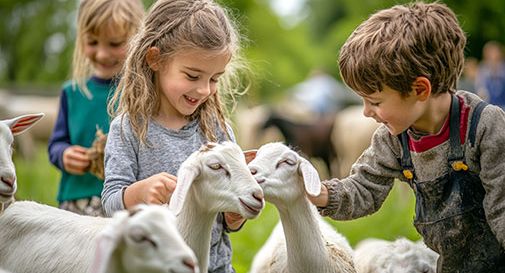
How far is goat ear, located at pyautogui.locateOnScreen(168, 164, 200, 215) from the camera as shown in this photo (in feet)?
11.6

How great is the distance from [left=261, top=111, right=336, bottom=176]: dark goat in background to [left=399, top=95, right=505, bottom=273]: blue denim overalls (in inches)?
399

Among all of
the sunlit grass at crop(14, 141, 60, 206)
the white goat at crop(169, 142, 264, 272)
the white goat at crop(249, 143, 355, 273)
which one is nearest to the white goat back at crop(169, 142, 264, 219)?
the white goat at crop(169, 142, 264, 272)

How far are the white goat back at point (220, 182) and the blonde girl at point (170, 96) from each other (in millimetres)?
506

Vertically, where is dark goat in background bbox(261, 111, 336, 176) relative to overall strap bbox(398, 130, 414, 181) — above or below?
below

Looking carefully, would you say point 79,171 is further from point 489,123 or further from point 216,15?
point 489,123

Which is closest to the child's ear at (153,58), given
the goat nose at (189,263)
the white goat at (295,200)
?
the white goat at (295,200)

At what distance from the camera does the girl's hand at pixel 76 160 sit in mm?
5359

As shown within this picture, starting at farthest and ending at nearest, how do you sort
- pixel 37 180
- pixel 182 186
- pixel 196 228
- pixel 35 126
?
pixel 35 126 < pixel 37 180 < pixel 196 228 < pixel 182 186

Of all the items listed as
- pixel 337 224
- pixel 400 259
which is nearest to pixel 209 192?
pixel 400 259

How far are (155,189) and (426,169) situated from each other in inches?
48.6

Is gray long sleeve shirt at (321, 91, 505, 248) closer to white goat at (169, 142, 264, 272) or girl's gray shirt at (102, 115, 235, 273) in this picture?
girl's gray shirt at (102, 115, 235, 273)

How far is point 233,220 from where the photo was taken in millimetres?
4320

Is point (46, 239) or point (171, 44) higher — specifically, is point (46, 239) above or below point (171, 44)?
below

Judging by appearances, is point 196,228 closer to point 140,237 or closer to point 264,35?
point 140,237
